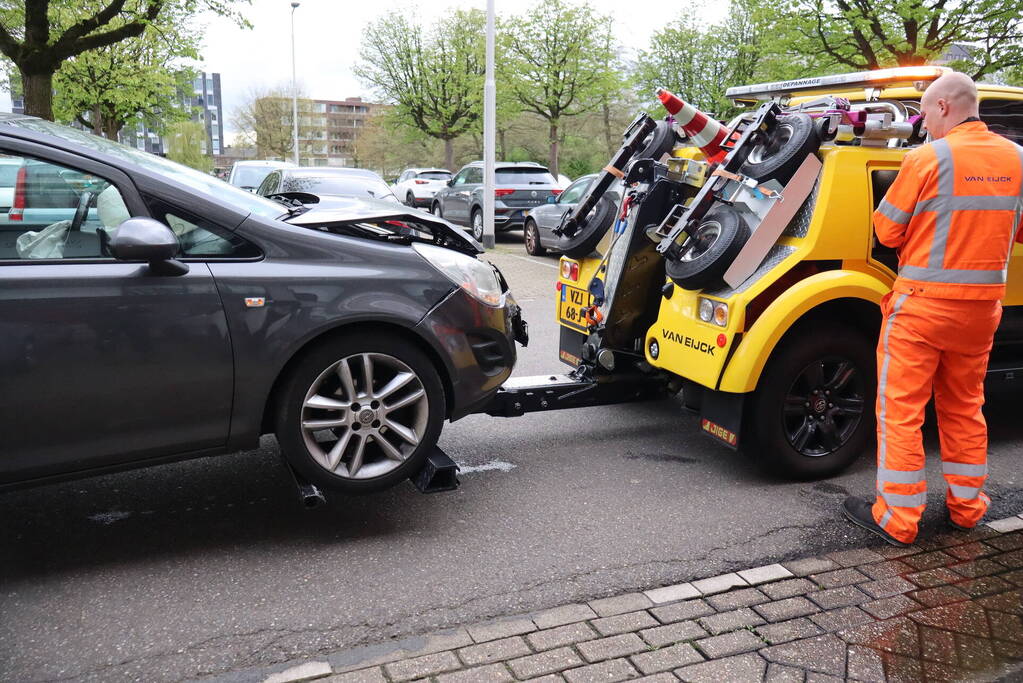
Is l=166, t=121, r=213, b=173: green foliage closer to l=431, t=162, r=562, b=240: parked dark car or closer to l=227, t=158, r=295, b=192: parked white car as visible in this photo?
l=431, t=162, r=562, b=240: parked dark car

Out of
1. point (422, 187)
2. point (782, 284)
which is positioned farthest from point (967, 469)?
point (422, 187)

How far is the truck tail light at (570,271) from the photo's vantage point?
559 cm

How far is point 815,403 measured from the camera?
4449 millimetres

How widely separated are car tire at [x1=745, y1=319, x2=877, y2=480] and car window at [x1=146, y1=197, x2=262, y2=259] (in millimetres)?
2579

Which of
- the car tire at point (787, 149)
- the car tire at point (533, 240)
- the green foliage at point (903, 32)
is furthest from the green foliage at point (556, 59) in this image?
the car tire at point (787, 149)

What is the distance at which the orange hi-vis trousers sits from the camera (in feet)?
12.0

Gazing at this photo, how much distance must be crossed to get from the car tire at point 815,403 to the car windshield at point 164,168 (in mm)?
2595

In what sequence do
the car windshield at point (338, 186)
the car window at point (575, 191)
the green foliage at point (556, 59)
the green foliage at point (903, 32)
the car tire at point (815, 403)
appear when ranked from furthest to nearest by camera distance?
the green foliage at point (556, 59) → the green foliage at point (903, 32) → the car window at point (575, 191) → the car windshield at point (338, 186) → the car tire at point (815, 403)

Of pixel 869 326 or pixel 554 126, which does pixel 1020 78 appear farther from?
pixel 554 126

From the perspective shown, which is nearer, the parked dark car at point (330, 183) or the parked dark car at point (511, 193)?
the parked dark car at point (330, 183)

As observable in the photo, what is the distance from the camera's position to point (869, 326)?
4.49 m

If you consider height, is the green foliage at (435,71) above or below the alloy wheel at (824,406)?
above

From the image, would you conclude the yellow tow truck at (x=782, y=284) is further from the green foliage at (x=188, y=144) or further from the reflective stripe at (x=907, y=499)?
the green foliage at (x=188, y=144)

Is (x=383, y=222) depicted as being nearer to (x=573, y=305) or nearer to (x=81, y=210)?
(x=81, y=210)
